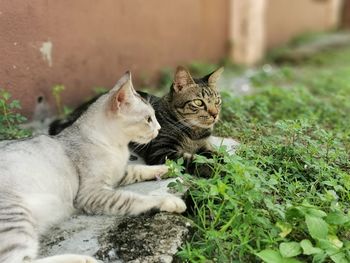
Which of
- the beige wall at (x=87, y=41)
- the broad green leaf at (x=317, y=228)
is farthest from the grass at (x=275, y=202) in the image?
the beige wall at (x=87, y=41)

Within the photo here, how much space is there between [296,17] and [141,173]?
10.4 meters

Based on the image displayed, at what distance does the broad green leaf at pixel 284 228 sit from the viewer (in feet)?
9.74

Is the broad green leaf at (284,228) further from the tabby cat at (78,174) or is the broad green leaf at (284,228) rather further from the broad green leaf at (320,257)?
the tabby cat at (78,174)

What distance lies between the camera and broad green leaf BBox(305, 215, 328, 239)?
2.90 metres

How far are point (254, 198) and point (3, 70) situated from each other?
2702 millimetres

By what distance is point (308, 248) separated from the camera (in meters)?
2.84

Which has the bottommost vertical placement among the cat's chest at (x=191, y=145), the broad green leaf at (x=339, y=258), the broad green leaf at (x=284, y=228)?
the broad green leaf at (x=339, y=258)

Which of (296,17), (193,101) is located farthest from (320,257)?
(296,17)

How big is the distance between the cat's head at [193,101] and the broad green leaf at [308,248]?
1.54 m

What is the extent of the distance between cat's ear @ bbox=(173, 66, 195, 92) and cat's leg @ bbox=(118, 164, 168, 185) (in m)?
0.85

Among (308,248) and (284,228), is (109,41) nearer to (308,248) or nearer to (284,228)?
(284,228)

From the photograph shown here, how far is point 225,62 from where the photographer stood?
30.9 ft

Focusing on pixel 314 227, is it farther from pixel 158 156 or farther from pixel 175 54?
pixel 175 54

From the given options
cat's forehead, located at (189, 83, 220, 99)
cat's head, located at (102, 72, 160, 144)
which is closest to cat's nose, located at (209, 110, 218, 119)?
cat's forehead, located at (189, 83, 220, 99)
